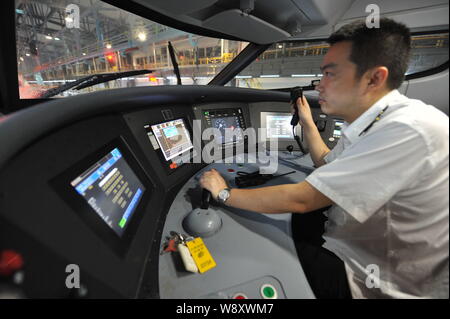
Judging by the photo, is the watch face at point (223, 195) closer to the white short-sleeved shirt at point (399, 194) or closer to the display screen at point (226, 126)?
the white short-sleeved shirt at point (399, 194)

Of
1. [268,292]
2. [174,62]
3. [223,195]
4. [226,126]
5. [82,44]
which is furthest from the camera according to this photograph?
[174,62]

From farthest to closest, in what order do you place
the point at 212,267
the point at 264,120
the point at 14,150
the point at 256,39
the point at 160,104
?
the point at 256,39, the point at 264,120, the point at 160,104, the point at 212,267, the point at 14,150

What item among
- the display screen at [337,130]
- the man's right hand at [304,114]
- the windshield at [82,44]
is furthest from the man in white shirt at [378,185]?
the display screen at [337,130]

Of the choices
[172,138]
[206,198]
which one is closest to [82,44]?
[172,138]

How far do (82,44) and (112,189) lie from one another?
4.51ft

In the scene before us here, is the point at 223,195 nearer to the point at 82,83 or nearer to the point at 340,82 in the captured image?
the point at 340,82

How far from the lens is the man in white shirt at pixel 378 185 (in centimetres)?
56

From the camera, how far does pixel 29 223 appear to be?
1.11ft

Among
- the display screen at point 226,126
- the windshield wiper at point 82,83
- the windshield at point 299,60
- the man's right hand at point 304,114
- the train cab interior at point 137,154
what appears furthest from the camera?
the windshield at point 299,60

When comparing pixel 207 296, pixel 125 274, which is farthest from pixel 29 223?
pixel 207 296

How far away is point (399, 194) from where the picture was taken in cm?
62
